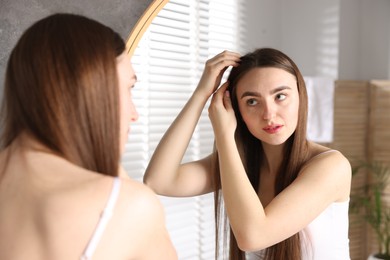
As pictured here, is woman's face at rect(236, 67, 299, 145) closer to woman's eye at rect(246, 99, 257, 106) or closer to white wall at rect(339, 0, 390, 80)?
woman's eye at rect(246, 99, 257, 106)

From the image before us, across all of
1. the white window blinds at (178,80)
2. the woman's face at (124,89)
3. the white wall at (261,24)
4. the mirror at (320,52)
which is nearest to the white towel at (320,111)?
the mirror at (320,52)

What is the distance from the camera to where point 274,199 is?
0.69m

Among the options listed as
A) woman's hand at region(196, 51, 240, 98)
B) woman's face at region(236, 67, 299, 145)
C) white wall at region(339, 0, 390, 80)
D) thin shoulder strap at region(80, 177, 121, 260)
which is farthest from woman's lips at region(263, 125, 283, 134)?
white wall at region(339, 0, 390, 80)

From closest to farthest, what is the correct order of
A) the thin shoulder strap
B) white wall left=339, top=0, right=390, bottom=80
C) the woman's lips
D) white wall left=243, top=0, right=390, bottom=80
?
the thin shoulder strap, the woman's lips, white wall left=243, top=0, right=390, bottom=80, white wall left=339, top=0, right=390, bottom=80

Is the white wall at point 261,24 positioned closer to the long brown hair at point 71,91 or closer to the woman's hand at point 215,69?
the woman's hand at point 215,69

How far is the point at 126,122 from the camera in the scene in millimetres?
444

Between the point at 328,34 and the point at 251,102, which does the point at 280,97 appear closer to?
the point at 251,102

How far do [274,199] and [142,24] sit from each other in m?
0.41

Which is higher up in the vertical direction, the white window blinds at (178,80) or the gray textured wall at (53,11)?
the gray textured wall at (53,11)

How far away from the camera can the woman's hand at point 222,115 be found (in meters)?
0.73

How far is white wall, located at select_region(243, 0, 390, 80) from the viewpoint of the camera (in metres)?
1.05

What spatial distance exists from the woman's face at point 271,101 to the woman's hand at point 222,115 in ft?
0.10

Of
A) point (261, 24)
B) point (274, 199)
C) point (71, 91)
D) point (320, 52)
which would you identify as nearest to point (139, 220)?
point (71, 91)

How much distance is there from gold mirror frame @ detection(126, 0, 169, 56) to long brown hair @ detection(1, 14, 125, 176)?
43cm
